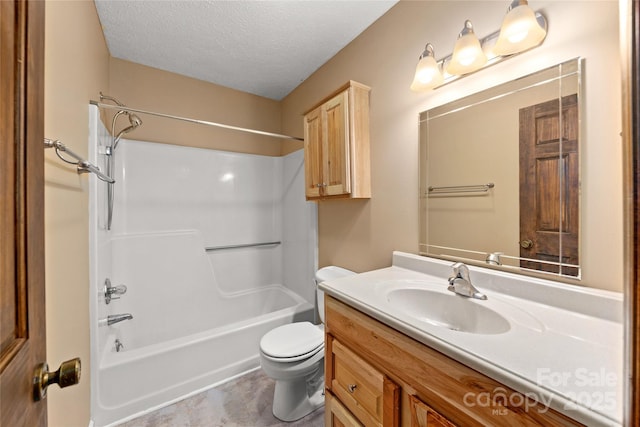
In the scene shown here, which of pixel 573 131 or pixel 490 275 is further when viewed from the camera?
pixel 490 275

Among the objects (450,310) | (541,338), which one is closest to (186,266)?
(450,310)

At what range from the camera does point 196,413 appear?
5.04 ft

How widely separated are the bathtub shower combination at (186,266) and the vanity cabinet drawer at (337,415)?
0.96 meters

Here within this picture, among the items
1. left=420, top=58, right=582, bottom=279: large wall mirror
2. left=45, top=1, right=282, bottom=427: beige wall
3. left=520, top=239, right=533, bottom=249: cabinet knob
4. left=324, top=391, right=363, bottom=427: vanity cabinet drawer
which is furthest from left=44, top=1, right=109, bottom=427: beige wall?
left=520, top=239, right=533, bottom=249: cabinet knob

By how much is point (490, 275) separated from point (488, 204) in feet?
1.02

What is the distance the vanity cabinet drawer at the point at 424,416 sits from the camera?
0.67 m

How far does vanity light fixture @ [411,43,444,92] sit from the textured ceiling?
0.55m

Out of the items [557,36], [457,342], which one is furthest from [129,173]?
[557,36]

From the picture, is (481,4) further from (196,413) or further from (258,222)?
(196,413)

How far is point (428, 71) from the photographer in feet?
4.09

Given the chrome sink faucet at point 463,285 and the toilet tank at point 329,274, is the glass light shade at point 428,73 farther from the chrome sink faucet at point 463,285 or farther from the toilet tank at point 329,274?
the toilet tank at point 329,274

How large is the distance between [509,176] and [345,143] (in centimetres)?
A: 89

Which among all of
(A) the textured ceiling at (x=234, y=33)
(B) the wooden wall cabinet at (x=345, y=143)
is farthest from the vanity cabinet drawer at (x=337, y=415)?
(A) the textured ceiling at (x=234, y=33)

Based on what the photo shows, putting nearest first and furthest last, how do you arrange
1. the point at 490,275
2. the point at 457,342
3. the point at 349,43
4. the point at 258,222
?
1. the point at 457,342
2. the point at 490,275
3. the point at 349,43
4. the point at 258,222
